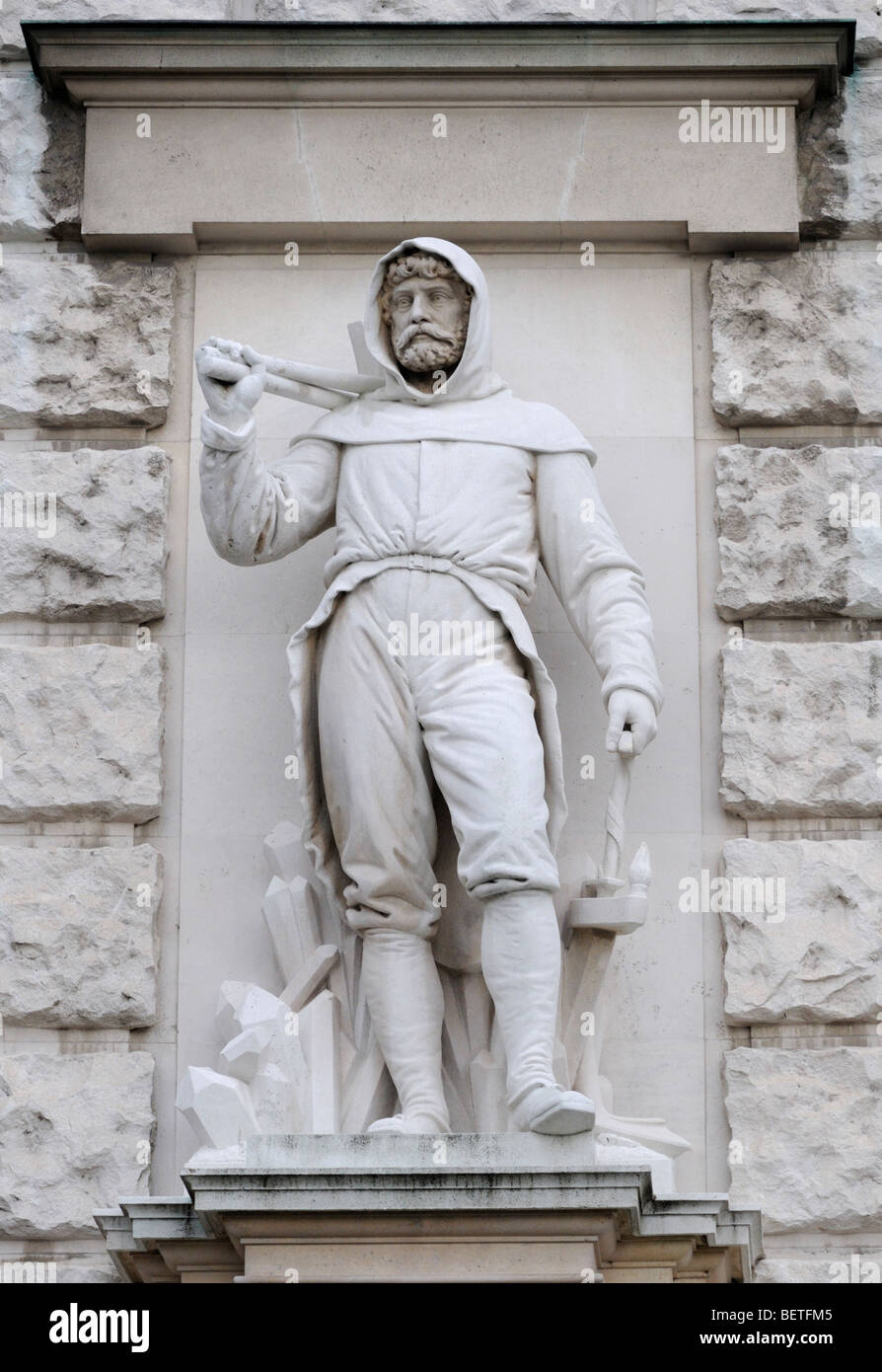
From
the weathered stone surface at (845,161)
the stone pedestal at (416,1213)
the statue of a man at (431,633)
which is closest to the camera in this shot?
the stone pedestal at (416,1213)

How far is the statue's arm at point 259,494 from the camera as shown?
715 centimetres

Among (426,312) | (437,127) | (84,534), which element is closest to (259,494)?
(426,312)

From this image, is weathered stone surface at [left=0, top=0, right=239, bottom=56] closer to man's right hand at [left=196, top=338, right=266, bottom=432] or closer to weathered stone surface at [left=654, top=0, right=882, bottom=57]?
weathered stone surface at [left=654, top=0, right=882, bottom=57]

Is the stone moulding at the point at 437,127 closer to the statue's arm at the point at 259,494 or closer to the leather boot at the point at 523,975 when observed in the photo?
the statue's arm at the point at 259,494

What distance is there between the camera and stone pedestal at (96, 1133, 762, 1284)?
6512mm

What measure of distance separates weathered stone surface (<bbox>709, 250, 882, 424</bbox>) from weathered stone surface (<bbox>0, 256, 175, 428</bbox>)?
5.05ft

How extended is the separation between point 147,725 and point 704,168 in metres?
2.19

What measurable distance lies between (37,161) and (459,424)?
1.63 metres

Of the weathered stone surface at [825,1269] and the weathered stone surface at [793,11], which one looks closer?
the weathered stone surface at [825,1269]

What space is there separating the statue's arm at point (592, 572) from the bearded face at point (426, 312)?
1.26 feet

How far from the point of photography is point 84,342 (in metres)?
8.11

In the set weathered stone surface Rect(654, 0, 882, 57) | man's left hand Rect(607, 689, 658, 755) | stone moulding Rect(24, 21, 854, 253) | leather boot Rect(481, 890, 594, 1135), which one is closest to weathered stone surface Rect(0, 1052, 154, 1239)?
leather boot Rect(481, 890, 594, 1135)

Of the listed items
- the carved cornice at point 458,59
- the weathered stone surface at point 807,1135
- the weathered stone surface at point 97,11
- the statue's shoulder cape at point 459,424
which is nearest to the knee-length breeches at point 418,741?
the statue's shoulder cape at point 459,424

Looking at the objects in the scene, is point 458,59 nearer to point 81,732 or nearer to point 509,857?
point 81,732
